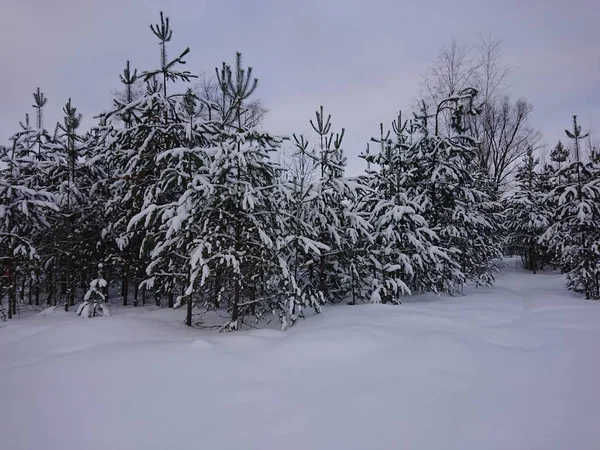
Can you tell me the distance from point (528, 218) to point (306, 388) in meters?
19.9

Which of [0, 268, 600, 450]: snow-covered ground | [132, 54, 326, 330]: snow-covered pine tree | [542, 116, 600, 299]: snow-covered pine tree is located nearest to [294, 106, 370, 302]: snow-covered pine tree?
[132, 54, 326, 330]: snow-covered pine tree

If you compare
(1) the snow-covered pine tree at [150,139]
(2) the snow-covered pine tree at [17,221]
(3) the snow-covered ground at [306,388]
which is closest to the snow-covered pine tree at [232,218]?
(1) the snow-covered pine tree at [150,139]

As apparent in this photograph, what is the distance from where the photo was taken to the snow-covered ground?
253 cm

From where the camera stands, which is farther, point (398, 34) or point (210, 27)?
point (398, 34)

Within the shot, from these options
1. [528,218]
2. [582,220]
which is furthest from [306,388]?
[528,218]

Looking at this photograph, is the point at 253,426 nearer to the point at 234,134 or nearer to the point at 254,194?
the point at 254,194

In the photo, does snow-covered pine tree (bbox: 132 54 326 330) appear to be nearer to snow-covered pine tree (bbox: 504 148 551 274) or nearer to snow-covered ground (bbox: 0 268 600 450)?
snow-covered ground (bbox: 0 268 600 450)

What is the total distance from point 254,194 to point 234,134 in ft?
3.26

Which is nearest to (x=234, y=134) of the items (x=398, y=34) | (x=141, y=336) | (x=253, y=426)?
(x=141, y=336)

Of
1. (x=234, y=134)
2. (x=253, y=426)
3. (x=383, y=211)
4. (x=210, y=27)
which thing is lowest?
(x=253, y=426)

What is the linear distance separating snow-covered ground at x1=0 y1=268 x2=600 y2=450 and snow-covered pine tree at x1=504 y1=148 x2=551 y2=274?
15654 millimetres

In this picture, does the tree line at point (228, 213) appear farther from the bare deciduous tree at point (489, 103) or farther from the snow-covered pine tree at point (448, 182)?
the bare deciduous tree at point (489, 103)

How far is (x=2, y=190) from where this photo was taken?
22.8ft

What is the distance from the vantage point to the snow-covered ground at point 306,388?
2529 mm
